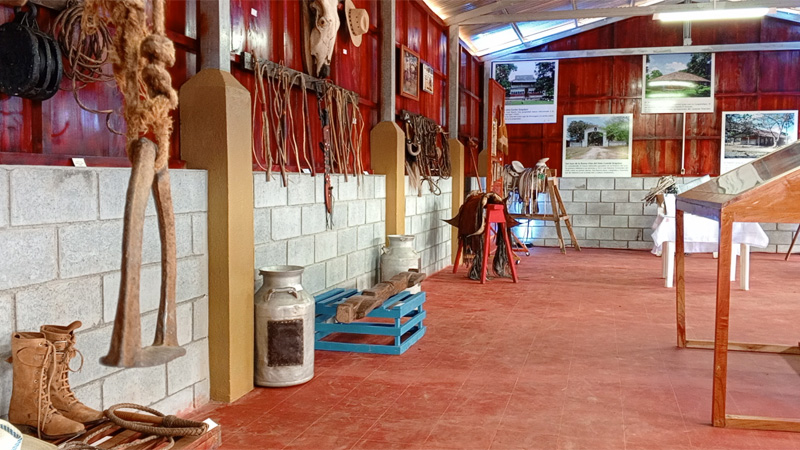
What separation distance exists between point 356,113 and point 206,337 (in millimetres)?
2883

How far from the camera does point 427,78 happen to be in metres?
7.98

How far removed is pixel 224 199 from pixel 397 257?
9.19 feet

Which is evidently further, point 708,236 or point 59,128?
point 708,236

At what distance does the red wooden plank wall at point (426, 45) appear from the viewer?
7223 millimetres

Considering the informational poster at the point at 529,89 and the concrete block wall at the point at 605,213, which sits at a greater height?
the informational poster at the point at 529,89

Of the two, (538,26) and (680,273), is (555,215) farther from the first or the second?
(680,273)

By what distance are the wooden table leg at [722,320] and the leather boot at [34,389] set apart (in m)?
2.60

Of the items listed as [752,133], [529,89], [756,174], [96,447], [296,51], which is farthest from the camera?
[529,89]

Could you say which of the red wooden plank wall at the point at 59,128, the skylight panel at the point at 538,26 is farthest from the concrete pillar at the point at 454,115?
the red wooden plank wall at the point at 59,128

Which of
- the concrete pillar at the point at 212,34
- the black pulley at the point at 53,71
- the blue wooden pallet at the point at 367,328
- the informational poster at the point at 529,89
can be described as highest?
the informational poster at the point at 529,89

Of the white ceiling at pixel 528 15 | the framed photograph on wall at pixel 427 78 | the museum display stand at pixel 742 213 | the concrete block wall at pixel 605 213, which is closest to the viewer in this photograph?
the museum display stand at pixel 742 213

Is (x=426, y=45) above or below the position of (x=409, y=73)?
above

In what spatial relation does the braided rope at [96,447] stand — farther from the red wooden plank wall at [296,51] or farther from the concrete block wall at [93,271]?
the red wooden plank wall at [296,51]

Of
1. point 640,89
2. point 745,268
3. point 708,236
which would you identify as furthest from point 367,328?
point 640,89
